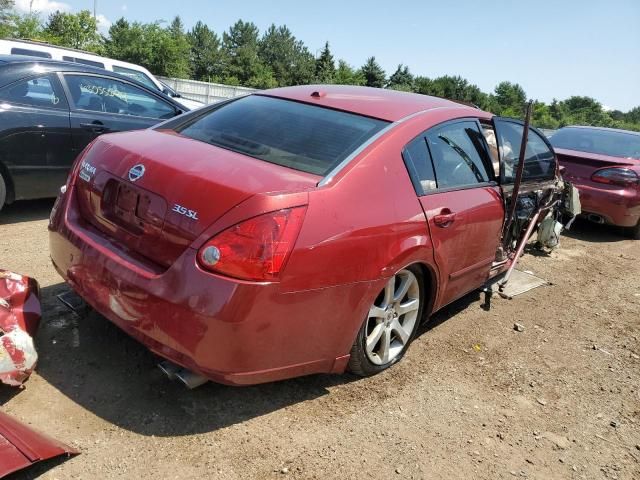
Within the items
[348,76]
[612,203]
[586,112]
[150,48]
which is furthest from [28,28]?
[586,112]

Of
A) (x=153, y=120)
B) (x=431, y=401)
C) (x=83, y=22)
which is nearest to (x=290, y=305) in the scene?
(x=431, y=401)

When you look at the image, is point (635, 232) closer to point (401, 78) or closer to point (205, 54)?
point (401, 78)

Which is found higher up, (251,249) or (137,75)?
(137,75)

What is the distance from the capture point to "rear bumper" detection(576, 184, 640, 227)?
6.96 metres

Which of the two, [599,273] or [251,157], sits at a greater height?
[251,157]

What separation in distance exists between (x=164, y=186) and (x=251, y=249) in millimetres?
559

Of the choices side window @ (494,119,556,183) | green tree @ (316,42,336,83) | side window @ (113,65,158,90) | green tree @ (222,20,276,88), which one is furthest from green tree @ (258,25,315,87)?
side window @ (494,119,556,183)

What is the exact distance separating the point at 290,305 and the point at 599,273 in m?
4.72

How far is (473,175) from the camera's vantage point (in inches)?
144

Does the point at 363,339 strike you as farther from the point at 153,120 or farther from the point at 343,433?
the point at 153,120

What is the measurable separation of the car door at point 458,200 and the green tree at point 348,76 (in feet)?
196

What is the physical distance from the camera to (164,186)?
8.16 ft

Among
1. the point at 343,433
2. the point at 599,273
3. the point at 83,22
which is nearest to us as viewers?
the point at 343,433

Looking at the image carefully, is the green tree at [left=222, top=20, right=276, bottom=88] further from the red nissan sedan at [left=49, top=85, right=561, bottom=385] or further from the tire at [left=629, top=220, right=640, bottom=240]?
the red nissan sedan at [left=49, top=85, right=561, bottom=385]
